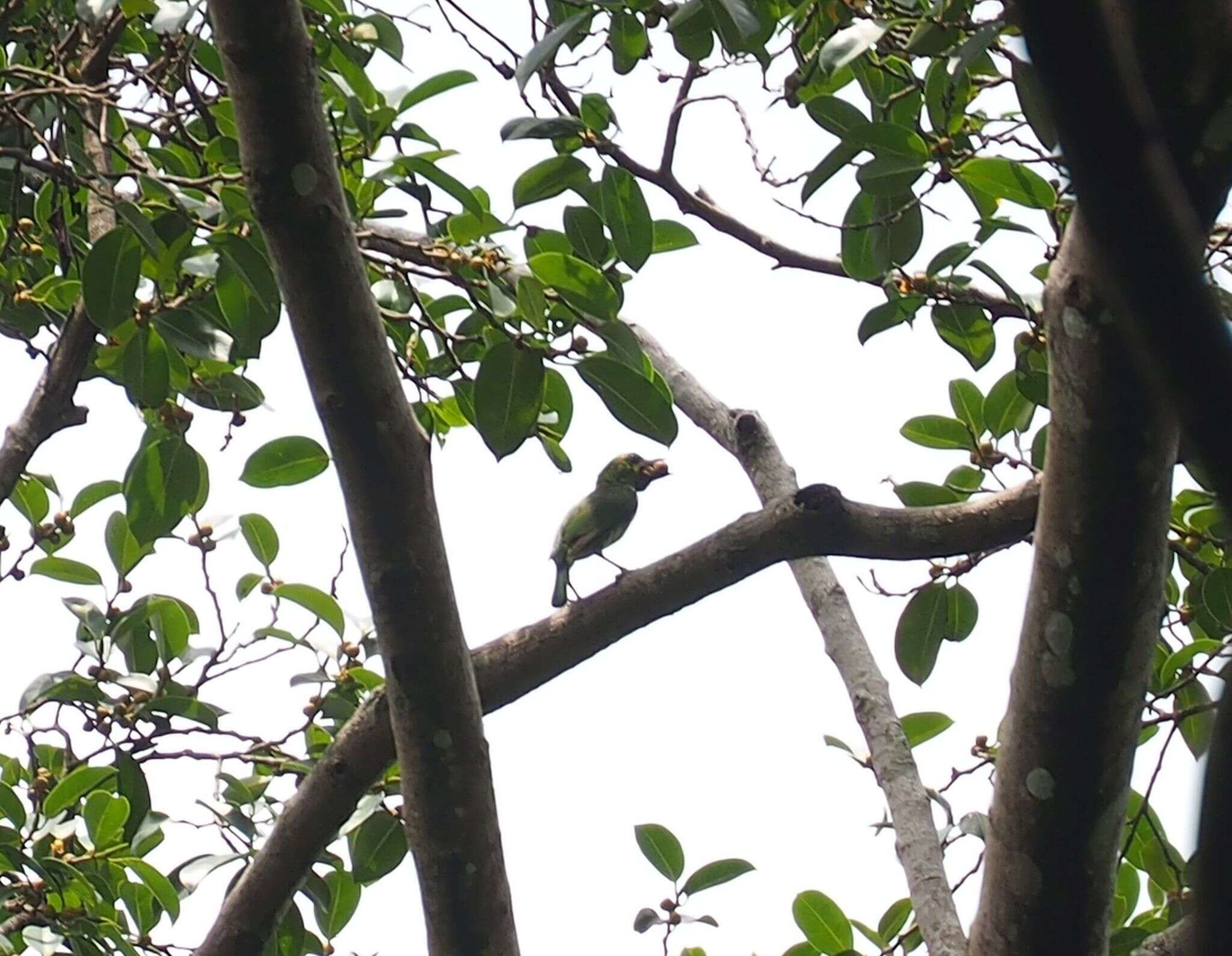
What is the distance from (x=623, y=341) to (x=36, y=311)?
120 cm

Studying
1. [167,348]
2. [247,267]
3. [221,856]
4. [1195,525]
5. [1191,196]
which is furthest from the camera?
[221,856]

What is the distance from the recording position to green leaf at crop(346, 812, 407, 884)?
2.34 metres

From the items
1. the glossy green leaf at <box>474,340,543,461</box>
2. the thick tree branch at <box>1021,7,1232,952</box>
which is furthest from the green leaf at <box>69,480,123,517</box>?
the thick tree branch at <box>1021,7,1232,952</box>

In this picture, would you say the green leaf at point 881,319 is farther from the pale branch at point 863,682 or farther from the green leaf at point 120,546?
the green leaf at point 120,546

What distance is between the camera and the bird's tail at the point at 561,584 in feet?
11.7

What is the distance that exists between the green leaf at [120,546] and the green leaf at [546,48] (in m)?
1.17

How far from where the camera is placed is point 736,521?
6.67ft

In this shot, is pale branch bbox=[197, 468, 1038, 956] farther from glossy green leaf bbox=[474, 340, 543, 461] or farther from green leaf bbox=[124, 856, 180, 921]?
green leaf bbox=[124, 856, 180, 921]

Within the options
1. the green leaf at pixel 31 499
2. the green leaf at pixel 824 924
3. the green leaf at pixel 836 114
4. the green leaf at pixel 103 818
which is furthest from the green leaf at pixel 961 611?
the green leaf at pixel 31 499

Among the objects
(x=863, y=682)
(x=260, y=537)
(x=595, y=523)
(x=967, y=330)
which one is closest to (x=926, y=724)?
(x=863, y=682)

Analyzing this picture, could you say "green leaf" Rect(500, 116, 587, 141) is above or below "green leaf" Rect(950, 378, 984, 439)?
above

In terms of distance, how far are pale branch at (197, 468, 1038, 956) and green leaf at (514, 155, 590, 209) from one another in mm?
680

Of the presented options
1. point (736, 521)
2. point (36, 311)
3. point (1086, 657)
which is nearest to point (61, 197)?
point (36, 311)

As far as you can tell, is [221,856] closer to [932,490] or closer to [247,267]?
[247,267]
